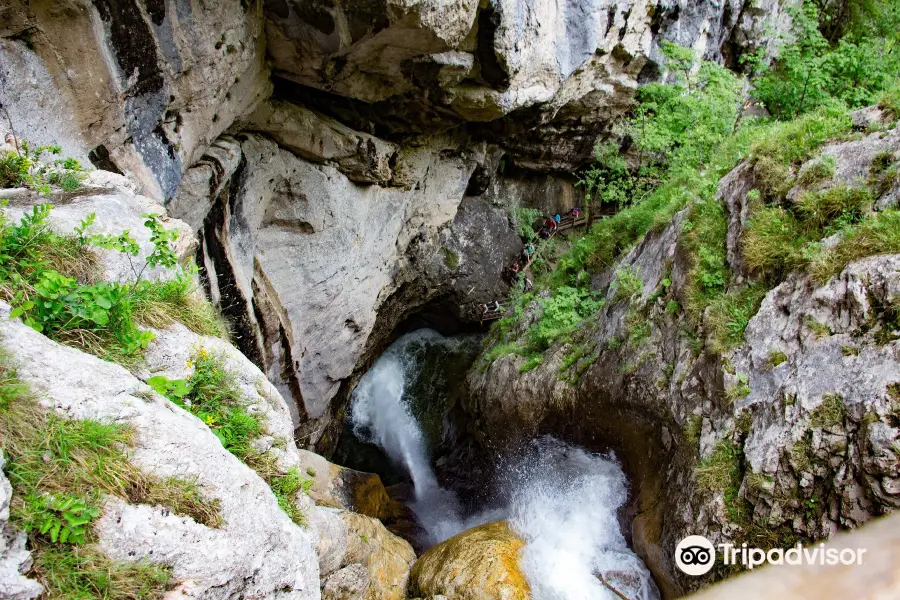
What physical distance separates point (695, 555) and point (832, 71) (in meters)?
9.73

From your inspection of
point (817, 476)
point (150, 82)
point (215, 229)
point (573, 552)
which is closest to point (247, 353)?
point (215, 229)

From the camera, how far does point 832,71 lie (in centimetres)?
955

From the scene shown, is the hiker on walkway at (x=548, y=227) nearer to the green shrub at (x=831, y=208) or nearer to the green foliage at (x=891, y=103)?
the green foliage at (x=891, y=103)

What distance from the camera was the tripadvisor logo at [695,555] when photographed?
4.96 m

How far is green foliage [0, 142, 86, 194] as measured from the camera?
4.15 metres

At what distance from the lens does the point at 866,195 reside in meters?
5.04

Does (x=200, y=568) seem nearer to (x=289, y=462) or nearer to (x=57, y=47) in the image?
(x=289, y=462)

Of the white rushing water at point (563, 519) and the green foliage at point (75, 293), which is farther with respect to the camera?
the white rushing water at point (563, 519)

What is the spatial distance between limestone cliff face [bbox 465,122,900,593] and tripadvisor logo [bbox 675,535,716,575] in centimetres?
10

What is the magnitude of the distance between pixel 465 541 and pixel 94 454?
19.2 feet

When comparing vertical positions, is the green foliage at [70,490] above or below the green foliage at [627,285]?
below

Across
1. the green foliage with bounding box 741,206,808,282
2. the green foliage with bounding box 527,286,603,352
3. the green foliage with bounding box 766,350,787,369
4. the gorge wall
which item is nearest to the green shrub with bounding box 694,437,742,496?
the green foliage with bounding box 766,350,787,369

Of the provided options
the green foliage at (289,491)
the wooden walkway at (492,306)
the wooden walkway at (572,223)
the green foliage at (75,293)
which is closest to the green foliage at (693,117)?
the wooden walkway at (572,223)

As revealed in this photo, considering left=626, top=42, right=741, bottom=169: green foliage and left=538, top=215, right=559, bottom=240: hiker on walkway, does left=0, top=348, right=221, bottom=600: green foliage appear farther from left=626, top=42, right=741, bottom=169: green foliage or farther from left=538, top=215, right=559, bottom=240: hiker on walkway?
left=538, top=215, right=559, bottom=240: hiker on walkway
